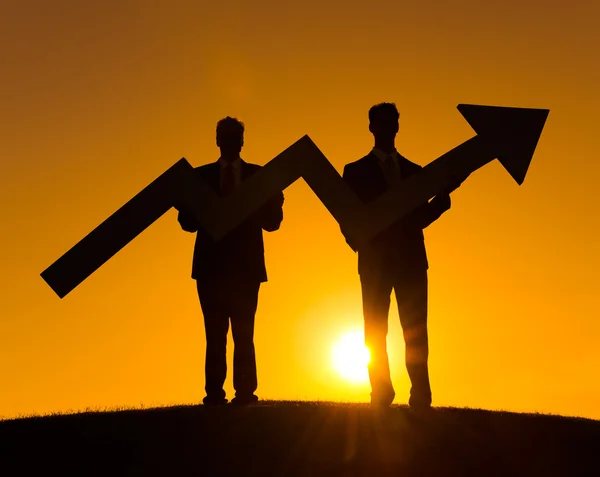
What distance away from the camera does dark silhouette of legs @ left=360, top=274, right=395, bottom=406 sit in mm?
10977

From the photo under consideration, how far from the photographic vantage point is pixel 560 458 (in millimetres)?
10383

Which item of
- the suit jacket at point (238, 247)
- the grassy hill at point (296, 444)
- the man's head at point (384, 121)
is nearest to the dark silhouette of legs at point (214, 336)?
the suit jacket at point (238, 247)

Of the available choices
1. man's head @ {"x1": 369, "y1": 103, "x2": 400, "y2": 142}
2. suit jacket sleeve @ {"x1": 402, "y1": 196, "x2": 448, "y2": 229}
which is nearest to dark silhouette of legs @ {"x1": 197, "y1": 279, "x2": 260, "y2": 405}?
suit jacket sleeve @ {"x1": 402, "y1": 196, "x2": 448, "y2": 229}

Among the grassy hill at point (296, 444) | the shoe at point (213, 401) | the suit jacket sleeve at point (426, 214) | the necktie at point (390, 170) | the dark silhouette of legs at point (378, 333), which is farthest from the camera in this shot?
the shoe at point (213, 401)

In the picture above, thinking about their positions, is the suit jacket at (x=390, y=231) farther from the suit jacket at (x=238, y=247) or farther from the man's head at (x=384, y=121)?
the suit jacket at (x=238, y=247)

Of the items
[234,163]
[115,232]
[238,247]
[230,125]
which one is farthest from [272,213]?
[115,232]

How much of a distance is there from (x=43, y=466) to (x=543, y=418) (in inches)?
236

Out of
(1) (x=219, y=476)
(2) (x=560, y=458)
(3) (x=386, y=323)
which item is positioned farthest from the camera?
(3) (x=386, y=323)

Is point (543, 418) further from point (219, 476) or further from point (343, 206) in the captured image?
point (219, 476)

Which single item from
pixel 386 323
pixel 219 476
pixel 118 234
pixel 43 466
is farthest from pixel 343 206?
pixel 43 466

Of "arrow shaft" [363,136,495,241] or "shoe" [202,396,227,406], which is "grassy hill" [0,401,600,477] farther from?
"arrow shaft" [363,136,495,241]

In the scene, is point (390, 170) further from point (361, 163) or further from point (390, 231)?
point (390, 231)

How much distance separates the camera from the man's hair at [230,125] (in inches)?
452

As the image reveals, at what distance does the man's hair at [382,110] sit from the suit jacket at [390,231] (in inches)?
17.1
